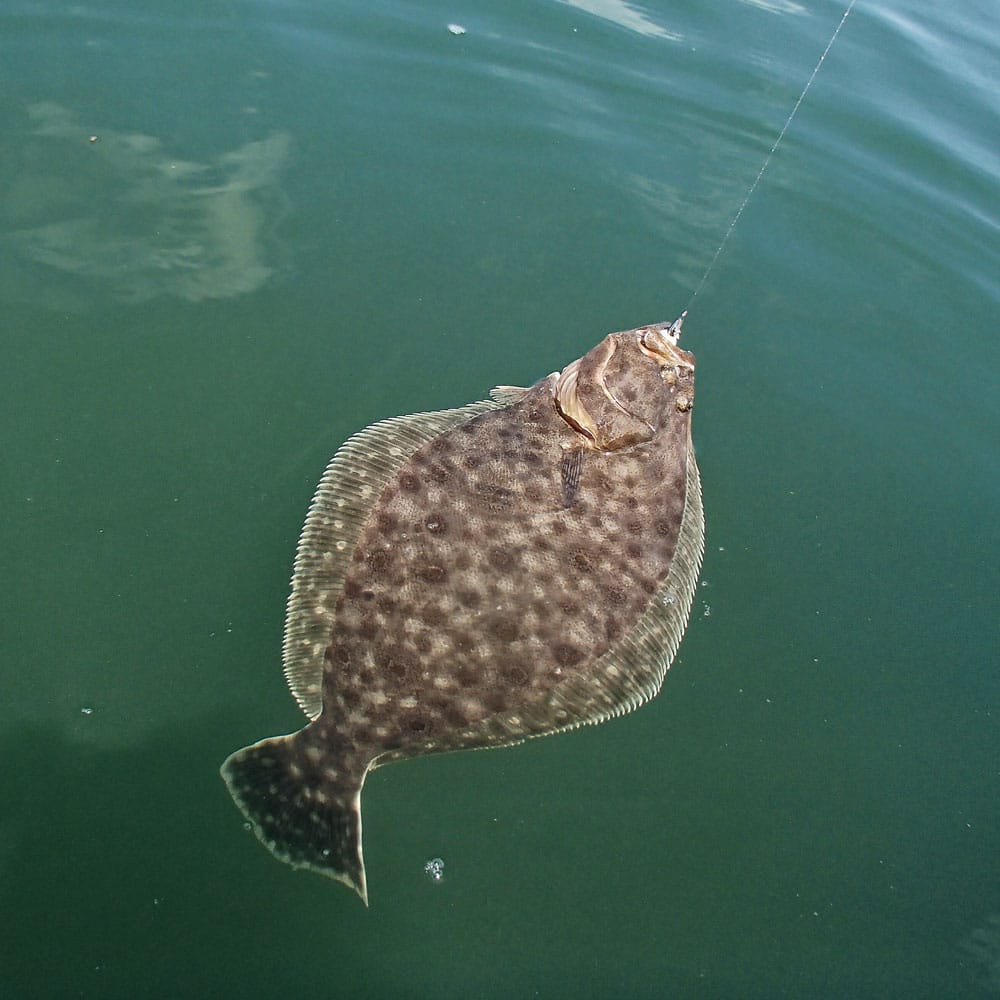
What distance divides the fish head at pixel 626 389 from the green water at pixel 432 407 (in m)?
0.77

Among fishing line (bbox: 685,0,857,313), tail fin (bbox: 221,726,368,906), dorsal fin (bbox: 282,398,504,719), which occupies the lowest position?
tail fin (bbox: 221,726,368,906)

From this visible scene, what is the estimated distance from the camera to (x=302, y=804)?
10.7 ft

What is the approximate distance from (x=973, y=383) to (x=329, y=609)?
4710 mm

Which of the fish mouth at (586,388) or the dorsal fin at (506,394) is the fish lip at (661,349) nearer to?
the fish mouth at (586,388)

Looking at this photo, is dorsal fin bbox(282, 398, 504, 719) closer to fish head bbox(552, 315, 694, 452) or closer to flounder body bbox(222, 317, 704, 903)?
flounder body bbox(222, 317, 704, 903)

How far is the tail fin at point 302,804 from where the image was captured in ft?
10.6

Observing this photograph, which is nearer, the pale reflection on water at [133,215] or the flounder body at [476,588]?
the flounder body at [476,588]

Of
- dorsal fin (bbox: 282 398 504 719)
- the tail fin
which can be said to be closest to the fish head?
dorsal fin (bbox: 282 398 504 719)

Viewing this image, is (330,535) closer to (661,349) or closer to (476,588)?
(476,588)

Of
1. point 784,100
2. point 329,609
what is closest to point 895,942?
point 329,609

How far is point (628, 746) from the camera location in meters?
3.89

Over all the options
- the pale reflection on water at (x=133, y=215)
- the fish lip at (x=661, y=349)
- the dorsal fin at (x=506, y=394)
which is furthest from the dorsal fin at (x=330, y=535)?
the pale reflection on water at (x=133, y=215)

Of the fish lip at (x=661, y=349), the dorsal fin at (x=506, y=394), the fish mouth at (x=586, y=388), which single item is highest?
the fish lip at (x=661, y=349)

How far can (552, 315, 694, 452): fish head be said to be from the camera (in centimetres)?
Answer: 404
